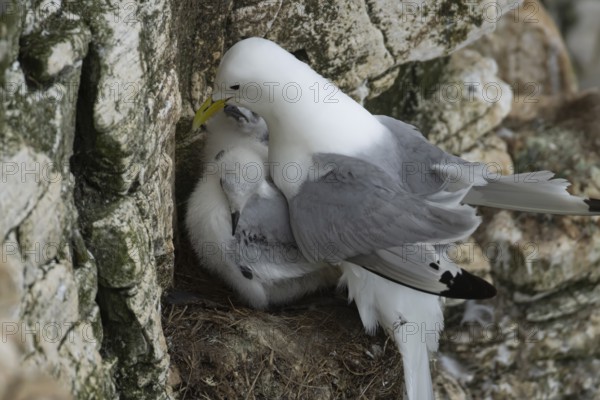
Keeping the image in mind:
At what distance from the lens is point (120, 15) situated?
3.07m

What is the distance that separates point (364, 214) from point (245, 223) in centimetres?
56

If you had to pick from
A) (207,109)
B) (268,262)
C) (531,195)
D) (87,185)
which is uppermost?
(87,185)

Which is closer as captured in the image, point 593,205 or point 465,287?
point 465,287

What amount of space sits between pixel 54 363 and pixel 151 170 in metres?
0.93

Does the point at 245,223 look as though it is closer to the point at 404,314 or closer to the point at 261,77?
the point at 261,77

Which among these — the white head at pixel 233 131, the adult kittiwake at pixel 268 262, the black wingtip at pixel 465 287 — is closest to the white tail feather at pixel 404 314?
the adult kittiwake at pixel 268 262

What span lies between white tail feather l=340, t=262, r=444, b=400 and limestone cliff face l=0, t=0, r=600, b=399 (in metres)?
0.18

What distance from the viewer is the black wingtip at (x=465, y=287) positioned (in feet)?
12.2

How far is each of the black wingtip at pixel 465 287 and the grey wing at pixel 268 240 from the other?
0.65 metres

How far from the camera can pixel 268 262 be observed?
416cm

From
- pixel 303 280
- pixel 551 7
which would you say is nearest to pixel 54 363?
pixel 303 280

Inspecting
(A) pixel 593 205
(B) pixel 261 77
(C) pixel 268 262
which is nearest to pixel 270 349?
(C) pixel 268 262

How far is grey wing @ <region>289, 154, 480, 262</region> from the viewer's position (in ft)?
12.6

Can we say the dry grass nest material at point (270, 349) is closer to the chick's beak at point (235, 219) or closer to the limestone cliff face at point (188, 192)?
the limestone cliff face at point (188, 192)
